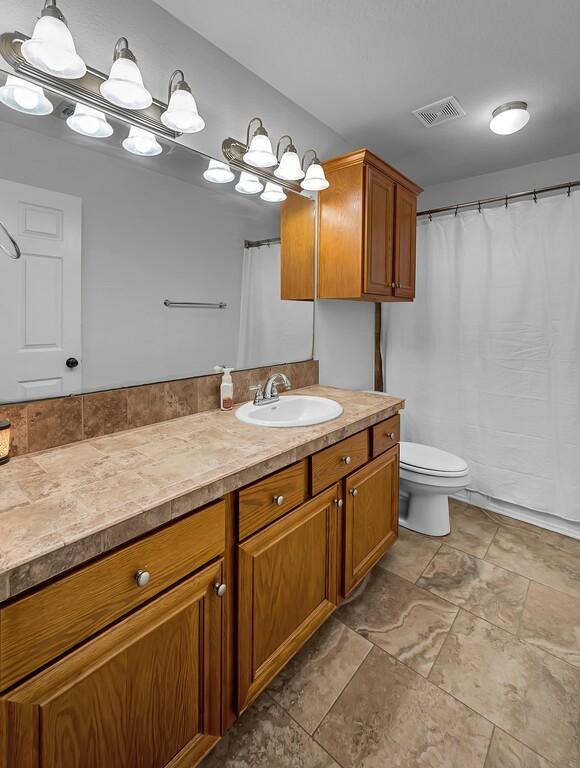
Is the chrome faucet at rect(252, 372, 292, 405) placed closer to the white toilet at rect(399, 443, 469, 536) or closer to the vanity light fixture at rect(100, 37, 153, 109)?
the white toilet at rect(399, 443, 469, 536)

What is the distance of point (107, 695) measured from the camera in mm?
788

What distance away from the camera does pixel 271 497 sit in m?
1.16

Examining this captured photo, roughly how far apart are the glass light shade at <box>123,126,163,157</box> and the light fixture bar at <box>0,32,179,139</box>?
0.02m

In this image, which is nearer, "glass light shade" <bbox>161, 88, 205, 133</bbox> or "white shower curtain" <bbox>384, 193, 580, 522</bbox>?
"glass light shade" <bbox>161, 88, 205, 133</bbox>

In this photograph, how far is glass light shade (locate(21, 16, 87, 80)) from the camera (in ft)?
3.18

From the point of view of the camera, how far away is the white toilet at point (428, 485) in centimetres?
216

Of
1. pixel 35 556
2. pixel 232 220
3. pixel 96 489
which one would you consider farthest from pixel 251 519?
pixel 232 220

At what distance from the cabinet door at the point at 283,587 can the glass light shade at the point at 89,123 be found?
1.35 meters

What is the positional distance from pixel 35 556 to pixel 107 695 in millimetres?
387

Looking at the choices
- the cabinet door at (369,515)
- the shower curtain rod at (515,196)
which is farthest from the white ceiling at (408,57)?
the cabinet door at (369,515)

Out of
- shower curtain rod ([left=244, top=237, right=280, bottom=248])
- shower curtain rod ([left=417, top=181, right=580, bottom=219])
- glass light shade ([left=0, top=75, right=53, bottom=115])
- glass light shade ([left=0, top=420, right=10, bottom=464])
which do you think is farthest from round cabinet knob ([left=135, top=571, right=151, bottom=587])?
shower curtain rod ([left=417, top=181, right=580, bottom=219])

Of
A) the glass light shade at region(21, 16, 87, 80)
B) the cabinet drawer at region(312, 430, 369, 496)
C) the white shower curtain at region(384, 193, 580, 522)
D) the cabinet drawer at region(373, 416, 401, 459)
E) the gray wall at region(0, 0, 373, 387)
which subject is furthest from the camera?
the white shower curtain at region(384, 193, 580, 522)

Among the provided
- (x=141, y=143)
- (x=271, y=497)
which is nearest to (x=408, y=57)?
(x=141, y=143)

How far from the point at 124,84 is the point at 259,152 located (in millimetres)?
592
